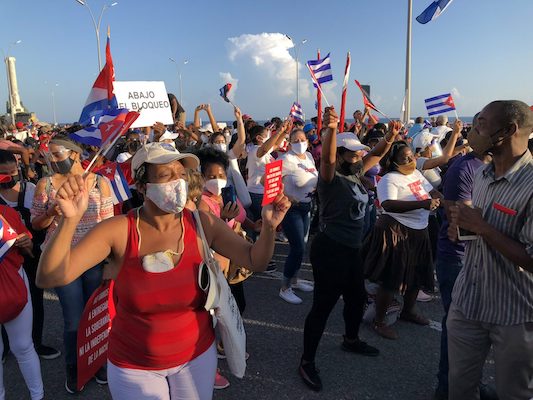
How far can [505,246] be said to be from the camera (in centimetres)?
205

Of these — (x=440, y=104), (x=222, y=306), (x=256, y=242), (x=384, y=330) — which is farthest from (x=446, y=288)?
(x=440, y=104)

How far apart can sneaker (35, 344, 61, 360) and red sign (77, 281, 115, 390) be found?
92cm

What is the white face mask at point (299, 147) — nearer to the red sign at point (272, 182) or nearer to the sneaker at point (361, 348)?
the sneaker at point (361, 348)

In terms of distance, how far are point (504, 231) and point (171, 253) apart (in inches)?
67.1

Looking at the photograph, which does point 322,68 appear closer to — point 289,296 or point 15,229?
point 289,296

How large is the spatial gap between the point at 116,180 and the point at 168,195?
1.70 meters

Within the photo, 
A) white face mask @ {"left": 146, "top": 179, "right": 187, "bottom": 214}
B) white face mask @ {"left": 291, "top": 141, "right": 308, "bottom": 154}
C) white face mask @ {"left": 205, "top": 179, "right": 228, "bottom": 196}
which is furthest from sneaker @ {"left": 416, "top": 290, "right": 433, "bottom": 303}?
white face mask @ {"left": 146, "top": 179, "right": 187, "bottom": 214}

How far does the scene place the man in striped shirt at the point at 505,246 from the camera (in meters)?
2.07

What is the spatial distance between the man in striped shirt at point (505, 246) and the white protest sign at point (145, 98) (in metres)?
5.54

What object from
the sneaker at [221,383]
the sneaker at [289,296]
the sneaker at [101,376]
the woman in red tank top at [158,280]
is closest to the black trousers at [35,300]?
the sneaker at [101,376]

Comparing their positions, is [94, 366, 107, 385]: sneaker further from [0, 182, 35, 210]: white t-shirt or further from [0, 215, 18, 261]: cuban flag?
[0, 182, 35, 210]: white t-shirt

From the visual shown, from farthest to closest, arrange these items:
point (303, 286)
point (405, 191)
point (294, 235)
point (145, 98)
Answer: point (145, 98) → point (303, 286) → point (294, 235) → point (405, 191)

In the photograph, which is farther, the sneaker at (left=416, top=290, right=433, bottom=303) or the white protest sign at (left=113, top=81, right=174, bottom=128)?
the white protest sign at (left=113, top=81, right=174, bottom=128)

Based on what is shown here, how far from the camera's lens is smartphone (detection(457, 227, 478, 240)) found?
2271mm
